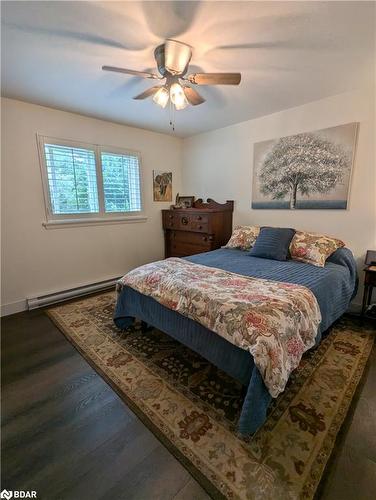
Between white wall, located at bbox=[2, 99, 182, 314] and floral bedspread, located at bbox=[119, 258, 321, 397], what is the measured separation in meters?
1.61

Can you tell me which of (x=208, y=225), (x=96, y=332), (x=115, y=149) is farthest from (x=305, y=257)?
(x=115, y=149)

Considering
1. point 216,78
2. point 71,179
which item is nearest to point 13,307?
point 71,179

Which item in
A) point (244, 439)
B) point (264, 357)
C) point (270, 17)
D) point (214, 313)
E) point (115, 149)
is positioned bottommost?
point (244, 439)

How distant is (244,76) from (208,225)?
5.92ft

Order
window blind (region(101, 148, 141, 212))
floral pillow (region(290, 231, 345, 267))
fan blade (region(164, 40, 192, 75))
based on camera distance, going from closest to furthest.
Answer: fan blade (region(164, 40, 192, 75)), floral pillow (region(290, 231, 345, 267)), window blind (region(101, 148, 141, 212))

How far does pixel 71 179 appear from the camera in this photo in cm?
307

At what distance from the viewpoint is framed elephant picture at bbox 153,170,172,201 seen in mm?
4004

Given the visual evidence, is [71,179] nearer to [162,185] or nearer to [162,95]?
[162,185]

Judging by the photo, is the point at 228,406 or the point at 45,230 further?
the point at 45,230

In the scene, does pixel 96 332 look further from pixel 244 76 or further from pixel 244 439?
pixel 244 76

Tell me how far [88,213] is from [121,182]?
0.72 metres

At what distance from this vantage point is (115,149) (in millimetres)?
3428

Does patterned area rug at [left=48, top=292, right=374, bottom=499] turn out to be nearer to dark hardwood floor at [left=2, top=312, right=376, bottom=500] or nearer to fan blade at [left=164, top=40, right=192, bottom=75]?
dark hardwood floor at [left=2, top=312, right=376, bottom=500]

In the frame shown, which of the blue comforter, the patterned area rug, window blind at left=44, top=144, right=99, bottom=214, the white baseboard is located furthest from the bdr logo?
window blind at left=44, top=144, right=99, bottom=214
